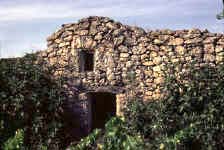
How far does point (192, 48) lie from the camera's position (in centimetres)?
1448

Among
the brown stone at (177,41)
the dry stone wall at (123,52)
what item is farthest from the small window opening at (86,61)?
the brown stone at (177,41)

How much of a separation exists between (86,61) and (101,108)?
56.9 inches

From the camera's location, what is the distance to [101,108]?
53.4ft

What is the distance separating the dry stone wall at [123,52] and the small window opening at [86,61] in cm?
10

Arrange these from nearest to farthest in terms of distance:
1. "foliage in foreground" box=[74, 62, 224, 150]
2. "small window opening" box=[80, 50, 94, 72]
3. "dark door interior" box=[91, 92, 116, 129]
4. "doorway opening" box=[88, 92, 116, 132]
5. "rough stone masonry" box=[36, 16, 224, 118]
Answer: "foliage in foreground" box=[74, 62, 224, 150], "rough stone masonry" box=[36, 16, 224, 118], "small window opening" box=[80, 50, 94, 72], "doorway opening" box=[88, 92, 116, 132], "dark door interior" box=[91, 92, 116, 129]

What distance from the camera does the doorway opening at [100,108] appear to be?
15562 millimetres

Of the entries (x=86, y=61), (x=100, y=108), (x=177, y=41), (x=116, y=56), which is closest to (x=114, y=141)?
(x=177, y=41)

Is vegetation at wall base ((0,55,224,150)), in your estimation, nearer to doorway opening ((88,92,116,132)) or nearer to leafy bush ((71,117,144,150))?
doorway opening ((88,92,116,132))

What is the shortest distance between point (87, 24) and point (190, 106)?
336cm

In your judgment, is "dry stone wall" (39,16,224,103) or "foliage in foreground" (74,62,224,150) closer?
"foliage in foreground" (74,62,224,150)

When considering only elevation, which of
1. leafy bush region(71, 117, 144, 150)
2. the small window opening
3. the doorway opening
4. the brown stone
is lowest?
the doorway opening

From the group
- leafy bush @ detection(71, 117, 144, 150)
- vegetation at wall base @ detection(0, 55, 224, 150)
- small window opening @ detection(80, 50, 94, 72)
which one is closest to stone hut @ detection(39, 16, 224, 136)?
small window opening @ detection(80, 50, 94, 72)

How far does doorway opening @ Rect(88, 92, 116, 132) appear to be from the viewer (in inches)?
613

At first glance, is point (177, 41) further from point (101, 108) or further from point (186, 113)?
point (101, 108)
